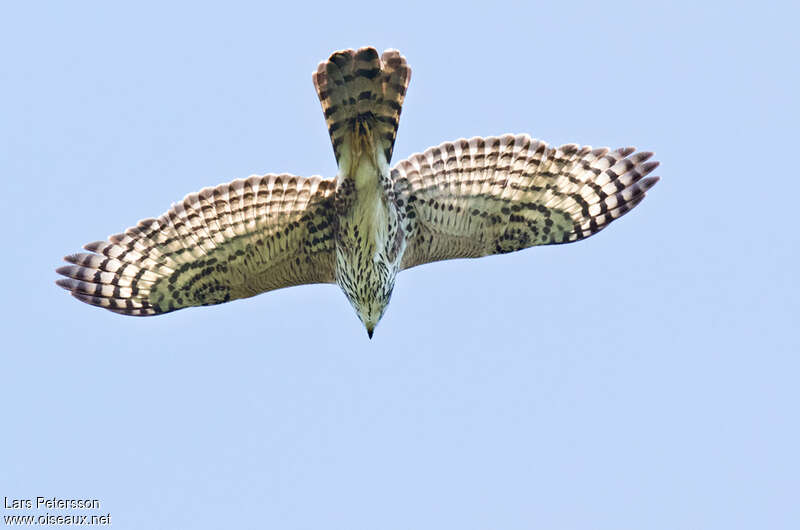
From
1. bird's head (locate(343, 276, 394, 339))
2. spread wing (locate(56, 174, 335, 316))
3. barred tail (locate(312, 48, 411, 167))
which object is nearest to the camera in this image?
barred tail (locate(312, 48, 411, 167))

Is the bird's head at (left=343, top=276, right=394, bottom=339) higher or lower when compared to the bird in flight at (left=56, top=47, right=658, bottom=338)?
lower

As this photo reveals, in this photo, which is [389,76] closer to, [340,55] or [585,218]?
[340,55]

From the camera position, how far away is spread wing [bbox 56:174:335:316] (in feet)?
35.5

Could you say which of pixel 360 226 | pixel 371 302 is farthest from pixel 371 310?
pixel 360 226

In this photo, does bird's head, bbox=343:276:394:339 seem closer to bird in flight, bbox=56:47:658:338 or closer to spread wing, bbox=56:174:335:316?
bird in flight, bbox=56:47:658:338

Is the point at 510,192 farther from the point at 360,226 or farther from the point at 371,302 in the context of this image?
the point at 371,302

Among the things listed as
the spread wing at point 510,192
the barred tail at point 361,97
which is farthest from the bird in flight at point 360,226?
the barred tail at point 361,97

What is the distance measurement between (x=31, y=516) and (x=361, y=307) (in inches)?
146

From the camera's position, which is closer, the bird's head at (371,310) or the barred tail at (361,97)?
the barred tail at (361,97)

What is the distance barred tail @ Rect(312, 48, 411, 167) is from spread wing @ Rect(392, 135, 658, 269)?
62 cm

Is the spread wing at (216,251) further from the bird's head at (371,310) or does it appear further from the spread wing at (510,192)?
the spread wing at (510,192)

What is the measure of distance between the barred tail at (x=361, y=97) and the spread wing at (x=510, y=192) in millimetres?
616

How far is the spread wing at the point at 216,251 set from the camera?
10820mm

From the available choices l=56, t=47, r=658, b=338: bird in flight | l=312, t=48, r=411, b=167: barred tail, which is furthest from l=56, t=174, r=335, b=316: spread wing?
l=312, t=48, r=411, b=167: barred tail
